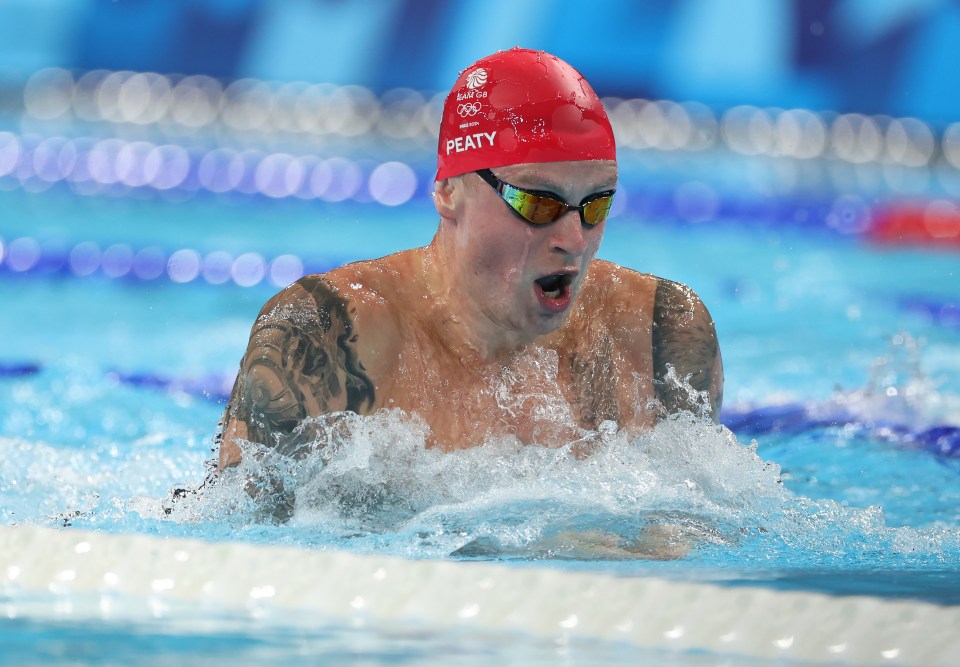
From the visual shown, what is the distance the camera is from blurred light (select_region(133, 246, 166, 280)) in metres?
5.99

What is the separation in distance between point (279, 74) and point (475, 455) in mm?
6631

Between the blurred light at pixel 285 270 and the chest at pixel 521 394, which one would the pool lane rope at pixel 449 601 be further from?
the blurred light at pixel 285 270

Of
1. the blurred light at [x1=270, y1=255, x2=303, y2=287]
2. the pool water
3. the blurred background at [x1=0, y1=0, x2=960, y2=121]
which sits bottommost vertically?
the pool water

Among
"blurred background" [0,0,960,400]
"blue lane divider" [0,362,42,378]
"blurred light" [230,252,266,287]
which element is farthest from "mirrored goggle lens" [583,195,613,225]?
"blurred background" [0,0,960,400]

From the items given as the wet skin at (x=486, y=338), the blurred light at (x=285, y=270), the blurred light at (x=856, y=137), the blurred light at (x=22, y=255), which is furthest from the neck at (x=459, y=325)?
the blurred light at (x=856, y=137)

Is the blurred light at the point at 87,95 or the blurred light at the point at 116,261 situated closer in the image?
the blurred light at the point at 116,261

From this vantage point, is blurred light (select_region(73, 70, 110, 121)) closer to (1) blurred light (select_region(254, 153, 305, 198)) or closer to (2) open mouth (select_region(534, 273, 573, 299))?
(1) blurred light (select_region(254, 153, 305, 198))

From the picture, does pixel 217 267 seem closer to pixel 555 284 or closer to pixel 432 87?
pixel 432 87

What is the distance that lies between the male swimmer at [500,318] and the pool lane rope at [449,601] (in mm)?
387

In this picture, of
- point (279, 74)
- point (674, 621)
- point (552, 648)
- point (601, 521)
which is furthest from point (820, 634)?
point (279, 74)

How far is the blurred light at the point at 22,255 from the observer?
599 cm

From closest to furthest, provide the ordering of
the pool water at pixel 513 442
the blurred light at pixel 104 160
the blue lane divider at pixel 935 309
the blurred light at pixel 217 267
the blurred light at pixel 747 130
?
the pool water at pixel 513 442 < the blue lane divider at pixel 935 309 < the blurred light at pixel 217 267 < the blurred light at pixel 104 160 < the blurred light at pixel 747 130

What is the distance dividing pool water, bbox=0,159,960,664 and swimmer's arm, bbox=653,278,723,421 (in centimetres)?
6

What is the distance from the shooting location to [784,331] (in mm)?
5312
